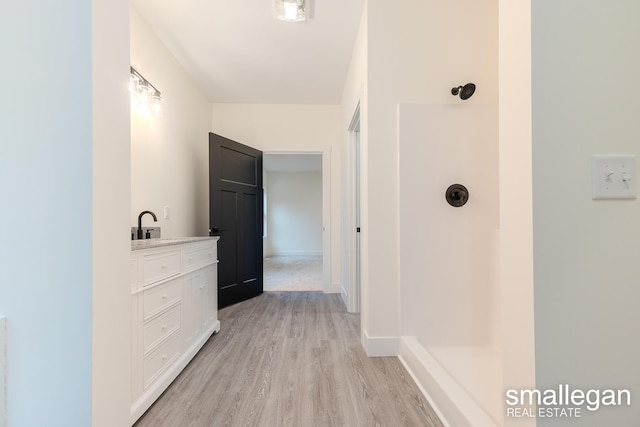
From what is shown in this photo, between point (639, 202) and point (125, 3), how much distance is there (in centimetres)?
164

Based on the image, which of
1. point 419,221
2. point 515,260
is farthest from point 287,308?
point 515,260

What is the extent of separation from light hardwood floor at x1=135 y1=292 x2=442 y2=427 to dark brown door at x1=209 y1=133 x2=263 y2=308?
86 centimetres

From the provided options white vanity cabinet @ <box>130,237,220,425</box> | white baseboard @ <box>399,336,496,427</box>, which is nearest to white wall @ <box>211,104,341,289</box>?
white vanity cabinet @ <box>130,237,220,425</box>

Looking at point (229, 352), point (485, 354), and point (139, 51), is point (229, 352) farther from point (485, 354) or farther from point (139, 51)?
point (139, 51)

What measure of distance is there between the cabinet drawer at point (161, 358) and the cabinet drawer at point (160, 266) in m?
0.41

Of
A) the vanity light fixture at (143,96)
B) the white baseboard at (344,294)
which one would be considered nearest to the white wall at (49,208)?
the vanity light fixture at (143,96)

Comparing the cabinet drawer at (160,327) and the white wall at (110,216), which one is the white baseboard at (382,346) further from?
the white wall at (110,216)

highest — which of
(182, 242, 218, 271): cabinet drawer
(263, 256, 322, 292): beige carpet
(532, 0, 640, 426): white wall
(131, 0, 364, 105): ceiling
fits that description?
(131, 0, 364, 105): ceiling

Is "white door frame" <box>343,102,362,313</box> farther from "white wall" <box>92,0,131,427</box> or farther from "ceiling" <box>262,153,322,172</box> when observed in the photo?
"ceiling" <box>262,153,322,172</box>

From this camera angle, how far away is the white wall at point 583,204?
77cm

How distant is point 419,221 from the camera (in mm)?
2055

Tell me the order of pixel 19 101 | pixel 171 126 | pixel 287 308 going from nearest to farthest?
pixel 19 101, pixel 171 126, pixel 287 308

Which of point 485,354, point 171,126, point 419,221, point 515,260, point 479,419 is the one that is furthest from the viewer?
point 171,126

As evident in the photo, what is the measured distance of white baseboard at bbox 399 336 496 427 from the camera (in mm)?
1201
